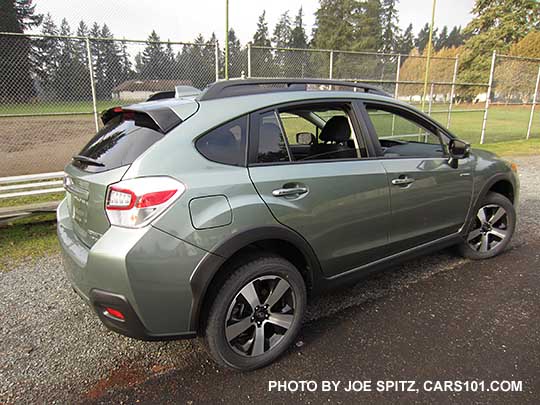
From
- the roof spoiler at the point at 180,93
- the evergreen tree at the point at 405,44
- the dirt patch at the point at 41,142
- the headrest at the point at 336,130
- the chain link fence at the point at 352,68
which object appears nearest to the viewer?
the roof spoiler at the point at 180,93

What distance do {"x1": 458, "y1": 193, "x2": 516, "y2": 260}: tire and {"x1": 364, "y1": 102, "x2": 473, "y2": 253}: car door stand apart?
374mm

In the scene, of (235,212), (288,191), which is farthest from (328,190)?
(235,212)

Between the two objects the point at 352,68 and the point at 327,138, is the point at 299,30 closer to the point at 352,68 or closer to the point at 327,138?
the point at 352,68

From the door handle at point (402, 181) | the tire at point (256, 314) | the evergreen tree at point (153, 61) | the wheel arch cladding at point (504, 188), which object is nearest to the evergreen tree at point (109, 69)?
the evergreen tree at point (153, 61)

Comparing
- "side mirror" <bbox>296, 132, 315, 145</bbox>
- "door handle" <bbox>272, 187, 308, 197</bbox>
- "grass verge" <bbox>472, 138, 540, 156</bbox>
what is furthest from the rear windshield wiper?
"grass verge" <bbox>472, 138, 540, 156</bbox>

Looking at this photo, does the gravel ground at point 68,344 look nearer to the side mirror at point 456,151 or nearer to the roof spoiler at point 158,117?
the side mirror at point 456,151

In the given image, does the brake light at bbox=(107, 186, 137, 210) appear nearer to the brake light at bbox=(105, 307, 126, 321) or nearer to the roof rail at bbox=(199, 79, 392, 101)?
the brake light at bbox=(105, 307, 126, 321)

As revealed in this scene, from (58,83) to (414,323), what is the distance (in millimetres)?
7051

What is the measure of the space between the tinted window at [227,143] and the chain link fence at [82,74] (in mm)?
5021

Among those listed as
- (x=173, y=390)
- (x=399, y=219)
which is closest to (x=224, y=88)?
(x=399, y=219)

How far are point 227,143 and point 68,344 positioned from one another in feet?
5.78

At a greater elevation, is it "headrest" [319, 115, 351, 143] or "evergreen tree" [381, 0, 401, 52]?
"evergreen tree" [381, 0, 401, 52]

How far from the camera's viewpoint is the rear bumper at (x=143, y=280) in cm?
188

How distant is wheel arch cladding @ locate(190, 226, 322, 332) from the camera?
6.63ft
